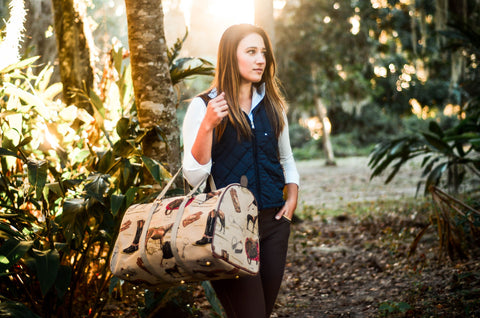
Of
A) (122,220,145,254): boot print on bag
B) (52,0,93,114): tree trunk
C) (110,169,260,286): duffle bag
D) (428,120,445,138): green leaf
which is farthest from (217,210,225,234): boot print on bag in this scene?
(428,120,445,138): green leaf

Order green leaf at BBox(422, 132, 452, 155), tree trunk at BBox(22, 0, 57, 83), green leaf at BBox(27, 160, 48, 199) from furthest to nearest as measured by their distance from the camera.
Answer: tree trunk at BBox(22, 0, 57, 83) → green leaf at BBox(422, 132, 452, 155) → green leaf at BBox(27, 160, 48, 199)

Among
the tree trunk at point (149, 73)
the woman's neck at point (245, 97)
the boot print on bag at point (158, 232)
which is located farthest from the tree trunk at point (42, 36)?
the boot print on bag at point (158, 232)

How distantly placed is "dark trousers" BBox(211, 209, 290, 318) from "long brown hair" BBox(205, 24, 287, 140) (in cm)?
38

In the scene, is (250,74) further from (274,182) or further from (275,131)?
(274,182)

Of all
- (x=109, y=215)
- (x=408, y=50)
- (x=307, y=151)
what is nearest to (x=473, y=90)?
(x=408, y=50)

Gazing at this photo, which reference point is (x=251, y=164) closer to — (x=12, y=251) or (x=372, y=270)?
(x=12, y=251)

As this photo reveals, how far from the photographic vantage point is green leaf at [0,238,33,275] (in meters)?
2.31

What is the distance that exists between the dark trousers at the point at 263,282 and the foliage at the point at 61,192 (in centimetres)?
87

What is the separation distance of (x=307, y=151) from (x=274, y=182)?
2394 cm

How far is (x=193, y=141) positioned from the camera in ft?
6.82

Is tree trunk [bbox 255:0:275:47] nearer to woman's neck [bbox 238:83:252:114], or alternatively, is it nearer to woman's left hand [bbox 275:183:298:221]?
woman's neck [bbox 238:83:252:114]

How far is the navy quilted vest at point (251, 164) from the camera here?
2.10 meters

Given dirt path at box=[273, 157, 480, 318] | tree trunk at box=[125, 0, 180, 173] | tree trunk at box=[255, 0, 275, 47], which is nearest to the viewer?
tree trunk at box=[125, 0, 180, 173]

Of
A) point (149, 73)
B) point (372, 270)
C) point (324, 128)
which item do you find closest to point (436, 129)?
point (372, 270)
